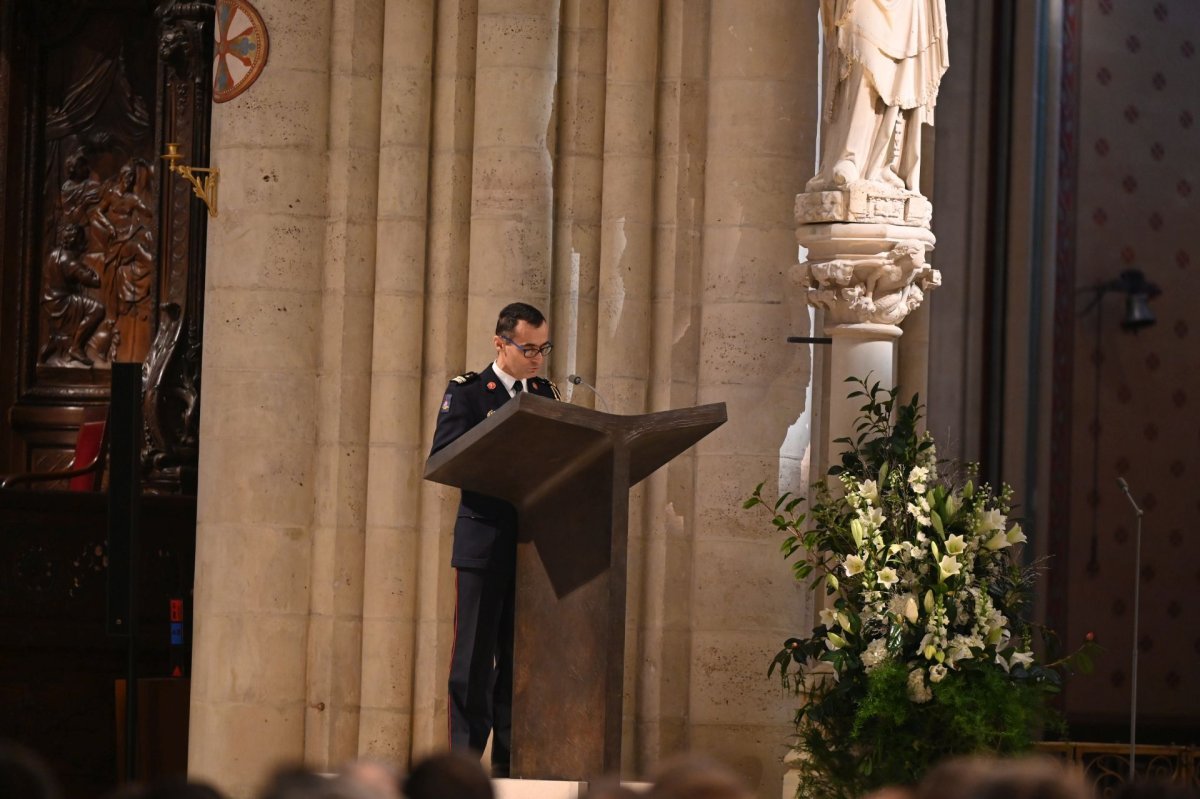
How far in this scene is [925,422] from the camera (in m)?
7.71

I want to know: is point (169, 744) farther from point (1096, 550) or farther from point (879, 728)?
point (1096, 550)

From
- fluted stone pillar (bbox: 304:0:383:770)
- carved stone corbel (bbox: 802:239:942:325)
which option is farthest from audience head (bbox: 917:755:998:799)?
fluted stone pillar (bbox: 304:0:383:770)

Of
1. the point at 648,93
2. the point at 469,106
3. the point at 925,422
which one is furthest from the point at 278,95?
the point at 925,422

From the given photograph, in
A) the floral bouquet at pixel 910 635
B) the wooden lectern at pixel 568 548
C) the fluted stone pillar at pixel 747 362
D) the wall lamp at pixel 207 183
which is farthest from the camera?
the wall lamp at pixel 207 183

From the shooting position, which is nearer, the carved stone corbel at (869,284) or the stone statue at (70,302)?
the carved stone corbel at (869,284)

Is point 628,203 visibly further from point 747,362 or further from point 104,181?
point 104,181

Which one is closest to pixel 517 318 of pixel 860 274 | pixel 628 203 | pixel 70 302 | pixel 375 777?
pixel 860 274

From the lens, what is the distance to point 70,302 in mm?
8719

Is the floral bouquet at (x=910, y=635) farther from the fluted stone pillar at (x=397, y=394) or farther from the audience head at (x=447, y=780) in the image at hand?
the audience head at (x=447, y=780)

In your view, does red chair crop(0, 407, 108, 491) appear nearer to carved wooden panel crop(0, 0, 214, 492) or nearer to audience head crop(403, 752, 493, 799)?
carved wooden panel crop(0, 0, 214, 492)

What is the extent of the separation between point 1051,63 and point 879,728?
3.64 meters

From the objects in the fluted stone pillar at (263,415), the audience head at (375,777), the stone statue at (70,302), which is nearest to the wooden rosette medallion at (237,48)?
the fluted stone pillar at (263,415)

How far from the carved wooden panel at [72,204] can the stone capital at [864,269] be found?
3.42 metres

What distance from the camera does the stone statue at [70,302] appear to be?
8711mm
